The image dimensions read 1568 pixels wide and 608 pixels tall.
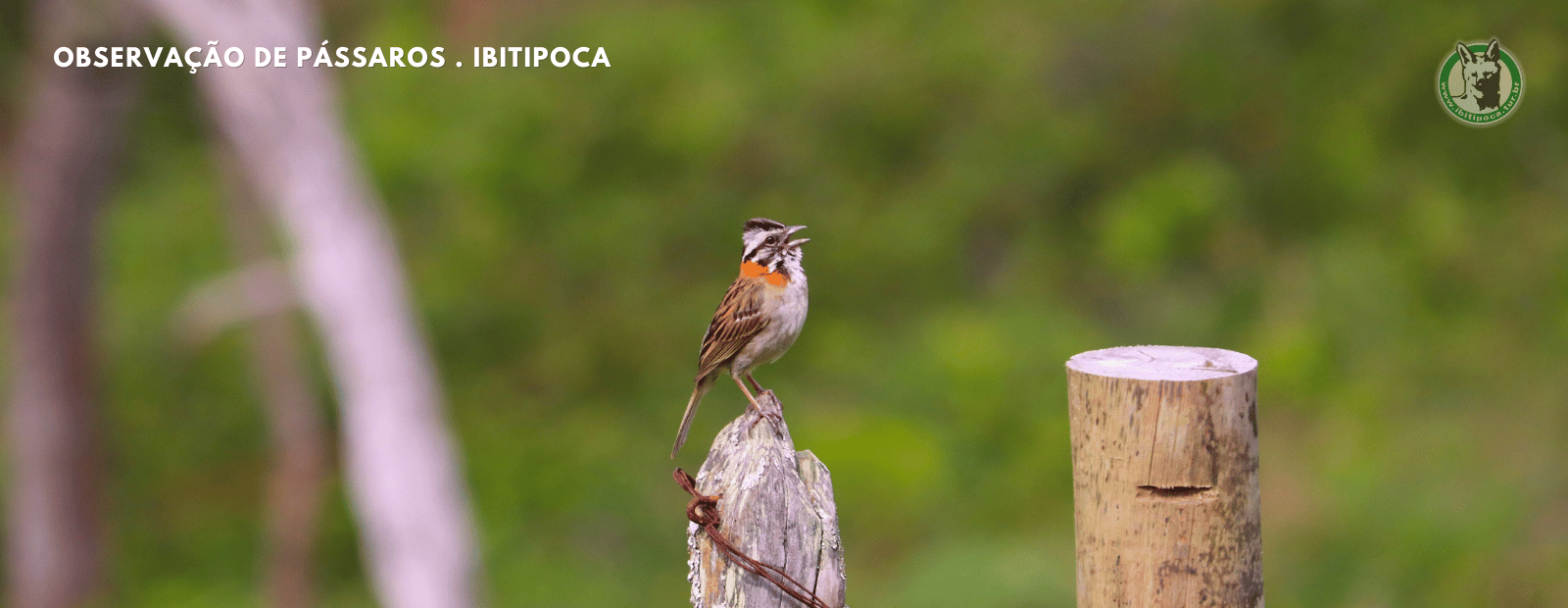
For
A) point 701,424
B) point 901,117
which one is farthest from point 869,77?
point 701,424

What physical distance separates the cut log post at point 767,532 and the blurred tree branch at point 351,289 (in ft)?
15.3

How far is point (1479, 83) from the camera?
668 cm

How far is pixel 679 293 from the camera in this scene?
11.2 metres

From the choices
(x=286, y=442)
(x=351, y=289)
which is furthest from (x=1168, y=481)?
(x=286, y=442)

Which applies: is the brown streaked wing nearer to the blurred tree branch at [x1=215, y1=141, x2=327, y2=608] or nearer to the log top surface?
the log top surface

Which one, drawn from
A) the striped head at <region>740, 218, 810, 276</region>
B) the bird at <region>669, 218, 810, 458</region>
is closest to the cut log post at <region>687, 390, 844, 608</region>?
the bird at <region>669, 218, 810, 458</region>

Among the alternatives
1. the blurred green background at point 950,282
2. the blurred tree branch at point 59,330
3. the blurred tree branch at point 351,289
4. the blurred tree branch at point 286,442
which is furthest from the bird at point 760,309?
the blurred tree branch at point 59,330

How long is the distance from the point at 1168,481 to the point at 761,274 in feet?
5.52

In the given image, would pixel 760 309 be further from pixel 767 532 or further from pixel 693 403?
Answer: pixel 767 532

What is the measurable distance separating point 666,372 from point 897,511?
9.34 ft

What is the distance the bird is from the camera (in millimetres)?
3625

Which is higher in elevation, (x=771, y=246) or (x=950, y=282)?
(x=950, y=282)

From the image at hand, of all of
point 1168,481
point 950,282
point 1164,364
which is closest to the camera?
point 1168,481

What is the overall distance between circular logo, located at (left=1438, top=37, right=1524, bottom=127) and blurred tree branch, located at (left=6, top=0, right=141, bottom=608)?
842 centimetres
